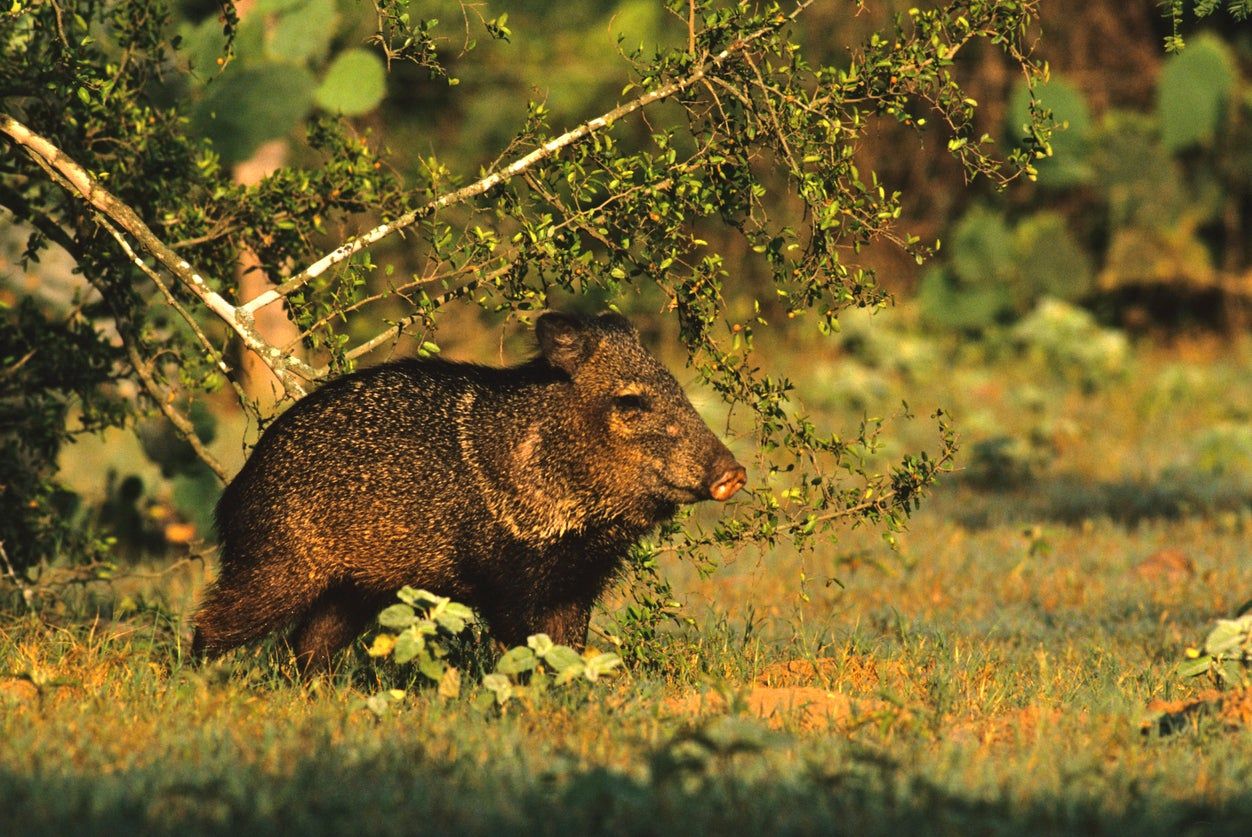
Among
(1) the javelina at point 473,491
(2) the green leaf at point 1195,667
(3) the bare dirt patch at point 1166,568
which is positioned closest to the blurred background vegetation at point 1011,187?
(3) the bare dirt patch at point 1166,568

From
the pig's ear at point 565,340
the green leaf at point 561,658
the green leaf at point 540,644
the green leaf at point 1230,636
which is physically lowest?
the green leaf at point 1230,636

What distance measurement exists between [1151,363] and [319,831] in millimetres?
12630

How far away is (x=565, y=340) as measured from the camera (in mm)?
5262

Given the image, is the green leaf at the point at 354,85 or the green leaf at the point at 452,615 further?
the green leaf at the point at 354,85

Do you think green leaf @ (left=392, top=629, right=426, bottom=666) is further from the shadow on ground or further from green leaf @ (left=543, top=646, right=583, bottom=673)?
the shadow on ground

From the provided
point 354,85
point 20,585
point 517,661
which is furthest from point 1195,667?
point 354,85

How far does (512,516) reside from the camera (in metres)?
5.11

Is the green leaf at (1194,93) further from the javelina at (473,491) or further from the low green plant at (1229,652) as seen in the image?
the javelina at (473,491)

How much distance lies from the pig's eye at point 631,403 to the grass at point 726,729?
623mm

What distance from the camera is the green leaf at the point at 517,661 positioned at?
461cm

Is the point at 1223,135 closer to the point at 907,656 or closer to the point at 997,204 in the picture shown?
the point at 997,204

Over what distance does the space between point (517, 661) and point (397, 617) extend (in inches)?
14.7

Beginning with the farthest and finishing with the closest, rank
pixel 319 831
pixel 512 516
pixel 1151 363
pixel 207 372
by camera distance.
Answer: pixel 1151 363 → pixel 207 372 → pixel 512 516 → pixel 319 831

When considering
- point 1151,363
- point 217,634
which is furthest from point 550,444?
point 1151,363
